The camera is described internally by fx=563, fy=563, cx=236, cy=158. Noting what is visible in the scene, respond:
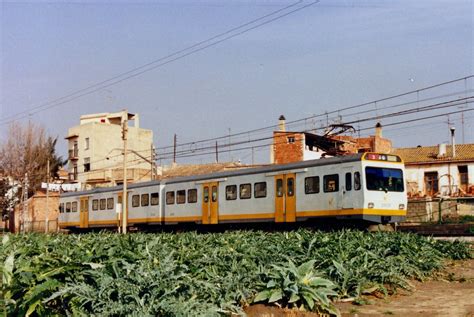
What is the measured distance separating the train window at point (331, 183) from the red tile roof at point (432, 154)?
32.0m

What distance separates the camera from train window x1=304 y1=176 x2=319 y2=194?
74.4 ft

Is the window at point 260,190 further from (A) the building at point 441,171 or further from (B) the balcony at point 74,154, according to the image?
(B) the balcony at point 74,154

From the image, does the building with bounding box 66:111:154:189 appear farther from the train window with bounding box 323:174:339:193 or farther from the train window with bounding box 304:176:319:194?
the train window with bounding box 323:174:339:193

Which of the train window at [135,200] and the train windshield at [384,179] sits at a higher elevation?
the train windshield at [384,179]

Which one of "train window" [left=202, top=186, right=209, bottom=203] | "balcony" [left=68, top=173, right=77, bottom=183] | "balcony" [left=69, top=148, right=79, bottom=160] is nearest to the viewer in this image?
"train window" [left=202, top=186, right=209, bottom=203]

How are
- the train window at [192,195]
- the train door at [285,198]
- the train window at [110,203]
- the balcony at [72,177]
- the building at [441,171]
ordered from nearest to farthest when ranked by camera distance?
the train door at [285,198] → the train window at [192,195] → the train window at [110,203] → the building at [441,171] → the balcony at [72,177]

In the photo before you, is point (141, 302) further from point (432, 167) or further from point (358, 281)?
point (432, 167)

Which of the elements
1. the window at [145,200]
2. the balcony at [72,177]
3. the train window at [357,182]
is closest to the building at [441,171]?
the window at [145,200]

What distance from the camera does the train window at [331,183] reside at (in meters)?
22.0

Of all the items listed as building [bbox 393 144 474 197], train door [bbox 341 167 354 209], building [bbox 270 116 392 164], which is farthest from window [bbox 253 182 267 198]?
building [bbox 393 144 474 197]

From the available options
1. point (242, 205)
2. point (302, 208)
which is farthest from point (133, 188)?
point (302, 208)

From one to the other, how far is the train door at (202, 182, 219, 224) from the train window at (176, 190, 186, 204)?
184cm

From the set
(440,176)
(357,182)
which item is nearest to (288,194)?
(357,182)

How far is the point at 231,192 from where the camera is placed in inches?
1045
